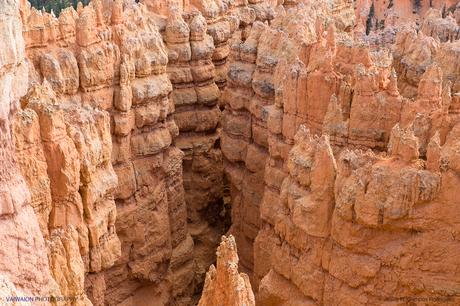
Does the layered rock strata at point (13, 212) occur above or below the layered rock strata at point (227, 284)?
above

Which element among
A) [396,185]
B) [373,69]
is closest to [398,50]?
[373,69]

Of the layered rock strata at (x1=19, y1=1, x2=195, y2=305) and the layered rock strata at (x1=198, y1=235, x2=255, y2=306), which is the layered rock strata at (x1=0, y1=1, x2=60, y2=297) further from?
the layered rock strata at (x1=19, y1=1, x2=195, y2=305)

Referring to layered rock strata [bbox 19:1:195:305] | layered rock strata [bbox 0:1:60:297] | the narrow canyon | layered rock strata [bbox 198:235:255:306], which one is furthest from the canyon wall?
layered rock strata [bbox 0:1:60:297]

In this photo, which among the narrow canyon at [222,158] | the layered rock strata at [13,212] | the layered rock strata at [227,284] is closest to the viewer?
the layered rock strata at [13,212]

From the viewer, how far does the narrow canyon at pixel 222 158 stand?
1090cm

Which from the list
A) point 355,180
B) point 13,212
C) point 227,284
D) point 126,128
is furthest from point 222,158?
point 13,212

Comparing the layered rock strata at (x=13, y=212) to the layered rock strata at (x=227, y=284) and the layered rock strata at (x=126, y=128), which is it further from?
the layered rock strata at (x=126, y=128)

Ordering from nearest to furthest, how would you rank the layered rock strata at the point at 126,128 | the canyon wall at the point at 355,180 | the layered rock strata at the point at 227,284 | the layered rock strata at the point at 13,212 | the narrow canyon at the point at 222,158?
the layered rock strata at the point at 13,212, the layered rock strata at the point at 227,284, the narrow canyon at the point at 222,158, the canyon wall at the point at 355,180, the layered rock strata at the point at 126,128

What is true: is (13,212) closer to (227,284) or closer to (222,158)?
(227,284)

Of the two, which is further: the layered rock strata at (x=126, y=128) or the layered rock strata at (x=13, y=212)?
the layered rock strata at (x=126, y=128)

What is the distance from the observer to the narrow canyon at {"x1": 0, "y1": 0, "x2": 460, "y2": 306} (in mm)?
10898

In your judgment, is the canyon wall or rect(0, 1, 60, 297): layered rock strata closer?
rect(0, 1, 60, 297): layered rock strata

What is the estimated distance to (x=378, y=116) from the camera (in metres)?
14.6

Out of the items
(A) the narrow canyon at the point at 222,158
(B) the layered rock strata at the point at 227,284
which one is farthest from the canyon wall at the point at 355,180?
(B) the layered rock strata at the point at 227,284
